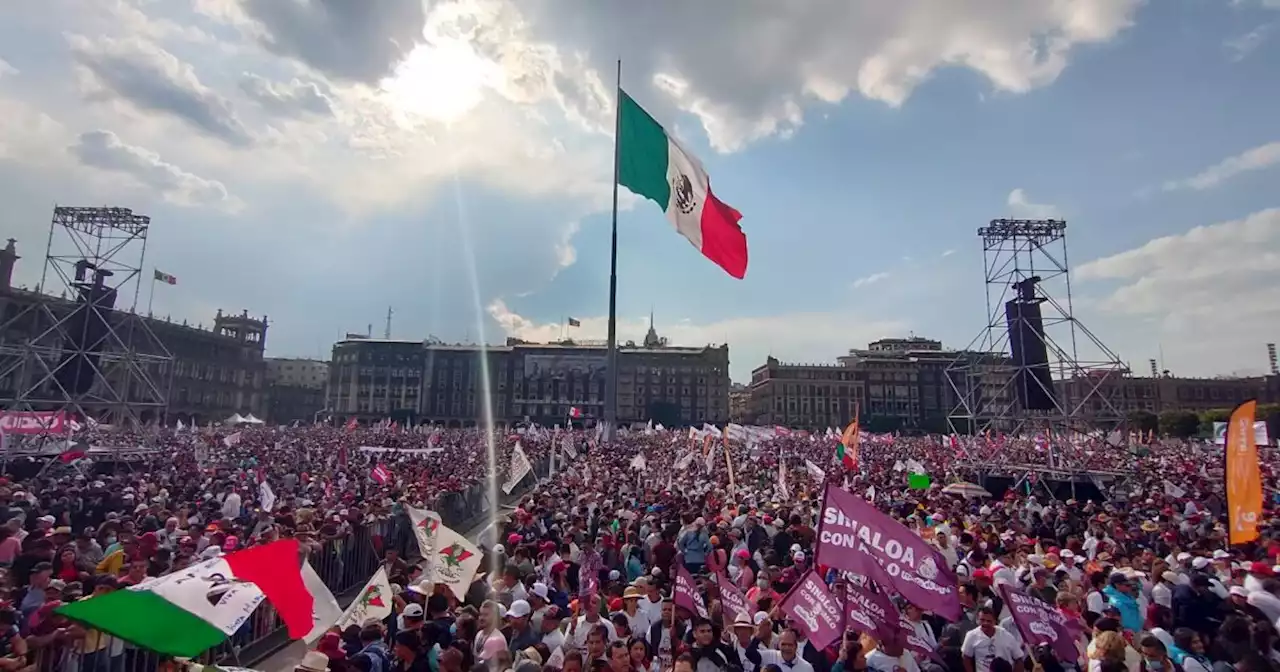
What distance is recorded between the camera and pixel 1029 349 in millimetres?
27234

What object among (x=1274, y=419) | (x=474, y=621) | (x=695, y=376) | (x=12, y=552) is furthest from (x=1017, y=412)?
(x=695, y=376)

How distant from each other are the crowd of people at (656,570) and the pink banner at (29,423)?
4.38 m

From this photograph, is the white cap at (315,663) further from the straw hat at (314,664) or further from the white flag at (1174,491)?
the white flag at (1174,491)

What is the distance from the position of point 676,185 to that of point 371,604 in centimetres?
933

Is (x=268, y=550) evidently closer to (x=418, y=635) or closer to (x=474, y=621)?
(x=418, y=635)

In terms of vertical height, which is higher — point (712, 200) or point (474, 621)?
point (712, 200)

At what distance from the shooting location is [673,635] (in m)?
6.11

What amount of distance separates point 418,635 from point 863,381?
350 feet

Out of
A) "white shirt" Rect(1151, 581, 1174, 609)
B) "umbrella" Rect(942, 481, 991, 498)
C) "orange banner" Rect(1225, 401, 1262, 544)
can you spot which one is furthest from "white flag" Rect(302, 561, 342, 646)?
"umbrella" Rect(942, 481, 991, 498)

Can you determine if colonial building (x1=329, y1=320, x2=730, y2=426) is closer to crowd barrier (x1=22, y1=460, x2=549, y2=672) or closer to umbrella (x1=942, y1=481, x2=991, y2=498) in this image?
umbrella (x1=942, y1=481, x2=991, y2=498)

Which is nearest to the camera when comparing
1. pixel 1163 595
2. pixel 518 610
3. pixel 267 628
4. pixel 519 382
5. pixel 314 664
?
pixel 314 664

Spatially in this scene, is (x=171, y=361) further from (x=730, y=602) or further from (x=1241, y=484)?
(x=1241, y=484)

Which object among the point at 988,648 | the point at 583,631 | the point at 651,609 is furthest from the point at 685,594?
the point at 988,648

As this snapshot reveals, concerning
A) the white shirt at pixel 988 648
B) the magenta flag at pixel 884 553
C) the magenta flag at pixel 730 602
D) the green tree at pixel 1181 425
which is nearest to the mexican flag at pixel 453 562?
the magenta flag at pixel 730 602
